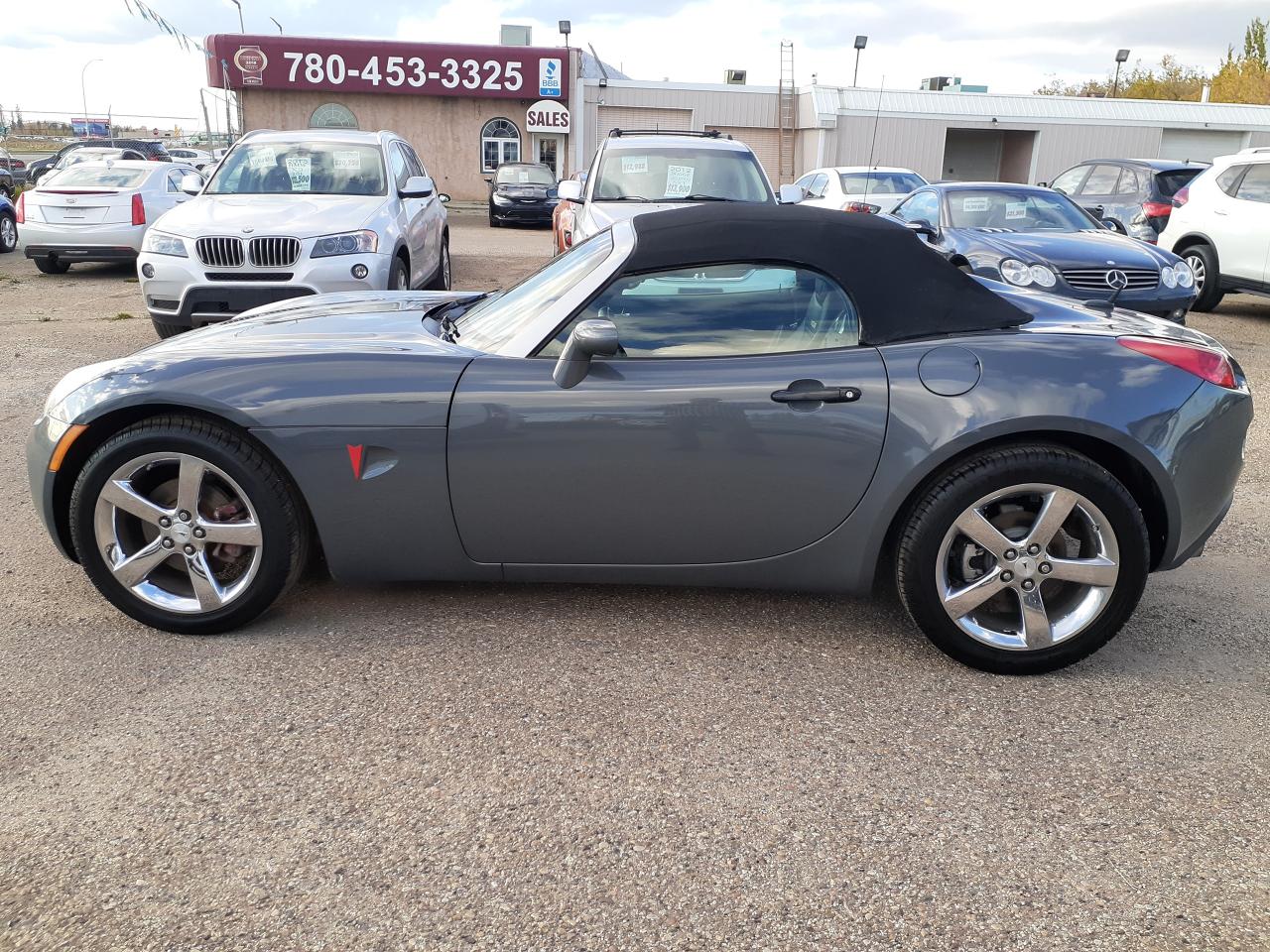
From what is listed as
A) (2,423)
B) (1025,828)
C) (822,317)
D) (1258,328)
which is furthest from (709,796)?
(1258,328)

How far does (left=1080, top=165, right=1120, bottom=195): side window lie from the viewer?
44.5 feet

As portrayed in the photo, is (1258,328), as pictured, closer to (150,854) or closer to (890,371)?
(890,371)

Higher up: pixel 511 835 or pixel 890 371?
pixel 890 371

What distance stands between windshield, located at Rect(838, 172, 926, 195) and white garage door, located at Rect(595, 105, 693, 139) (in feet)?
56.7

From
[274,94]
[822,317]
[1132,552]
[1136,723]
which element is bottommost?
[1136,723]

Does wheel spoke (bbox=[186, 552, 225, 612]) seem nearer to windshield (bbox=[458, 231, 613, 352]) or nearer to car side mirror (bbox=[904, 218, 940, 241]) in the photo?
windshield (bbox=[458, 231, 613, 352])

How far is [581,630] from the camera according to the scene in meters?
3.49

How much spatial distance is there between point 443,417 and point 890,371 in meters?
1.39

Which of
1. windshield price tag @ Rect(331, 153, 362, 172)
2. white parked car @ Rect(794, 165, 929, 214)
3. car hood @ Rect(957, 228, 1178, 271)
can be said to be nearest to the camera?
car hood @ Rect(957, 228, 1178, 271)

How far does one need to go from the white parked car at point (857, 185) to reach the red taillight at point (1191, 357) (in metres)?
11.2

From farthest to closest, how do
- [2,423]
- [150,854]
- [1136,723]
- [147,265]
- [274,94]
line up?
1. [274,94]
2. [147,265]
3. [2,423]
4. [1136,723]
5. [150,854]

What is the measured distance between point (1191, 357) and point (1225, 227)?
894 cm

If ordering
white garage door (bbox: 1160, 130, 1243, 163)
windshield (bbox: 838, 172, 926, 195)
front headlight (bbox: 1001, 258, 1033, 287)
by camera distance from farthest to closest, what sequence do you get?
white garage door (bbox: 1160, 130, 1243, 163)
windshield (bbox: 838, 172, 926, 195)
front headlight (bbox: 1001, 258, 1033, 287)

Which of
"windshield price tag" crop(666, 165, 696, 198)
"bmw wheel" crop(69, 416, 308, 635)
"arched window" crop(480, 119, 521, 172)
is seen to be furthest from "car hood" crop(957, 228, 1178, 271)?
"arched window" crop(480, 119, 521, 172)
